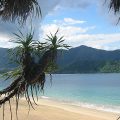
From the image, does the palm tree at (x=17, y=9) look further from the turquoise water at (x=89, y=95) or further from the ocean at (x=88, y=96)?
the turquoise water at (x=89, y=95)

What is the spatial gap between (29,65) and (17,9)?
2.43 feet

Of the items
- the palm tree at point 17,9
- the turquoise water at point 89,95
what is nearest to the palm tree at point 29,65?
the palm tree at point 17,9

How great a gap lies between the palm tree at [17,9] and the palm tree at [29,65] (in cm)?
43

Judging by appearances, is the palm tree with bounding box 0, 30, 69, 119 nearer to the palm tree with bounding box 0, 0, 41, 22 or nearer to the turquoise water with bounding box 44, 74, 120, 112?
the palm tree with bounding box 0, 0, 41, 22

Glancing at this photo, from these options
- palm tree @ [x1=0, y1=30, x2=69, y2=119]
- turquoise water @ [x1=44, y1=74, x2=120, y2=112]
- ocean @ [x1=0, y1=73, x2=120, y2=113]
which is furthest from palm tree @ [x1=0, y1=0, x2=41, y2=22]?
turquoise water @ [x1=44, y1=74, x2=120, y2=112]

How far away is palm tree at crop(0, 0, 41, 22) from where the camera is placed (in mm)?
4328

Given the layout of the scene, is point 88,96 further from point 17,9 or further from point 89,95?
point 17,9

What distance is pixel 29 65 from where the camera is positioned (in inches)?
156

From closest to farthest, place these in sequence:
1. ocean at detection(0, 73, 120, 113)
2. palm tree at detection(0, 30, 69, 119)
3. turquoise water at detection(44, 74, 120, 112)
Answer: palm tree at detection(0, 30, 69, 119) < ocean at detection(0, 73, 120, 113) < turquoise water at detection(44, 74, 120, 112)

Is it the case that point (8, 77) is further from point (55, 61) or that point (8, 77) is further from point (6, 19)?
point (6, 19)

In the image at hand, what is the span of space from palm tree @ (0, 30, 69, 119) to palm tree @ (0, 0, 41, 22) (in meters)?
→ 0.43

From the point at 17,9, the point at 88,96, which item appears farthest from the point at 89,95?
the point at 17,9

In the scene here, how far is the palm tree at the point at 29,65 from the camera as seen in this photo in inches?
153

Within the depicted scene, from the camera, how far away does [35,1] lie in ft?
14.6
